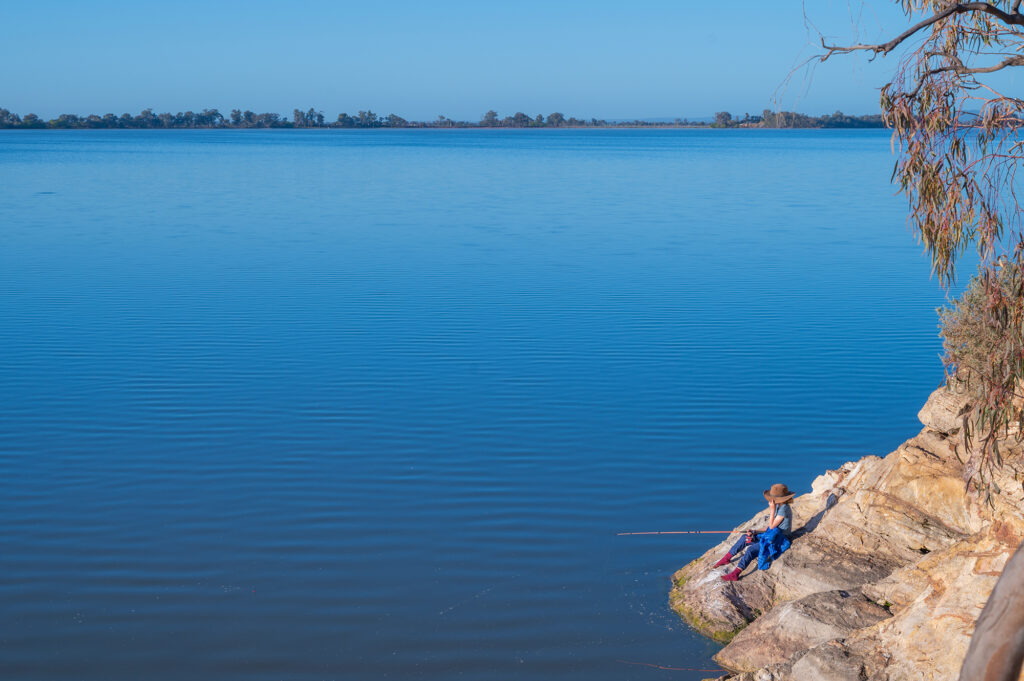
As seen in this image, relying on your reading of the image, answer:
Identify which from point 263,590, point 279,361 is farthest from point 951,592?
point 279,361

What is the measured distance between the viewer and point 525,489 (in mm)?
10836

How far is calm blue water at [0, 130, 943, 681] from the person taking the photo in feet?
27.2

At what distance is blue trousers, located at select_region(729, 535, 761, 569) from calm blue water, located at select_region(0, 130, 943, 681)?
718 mm

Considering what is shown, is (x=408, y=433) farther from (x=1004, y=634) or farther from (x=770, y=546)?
(x=1004, y=634)

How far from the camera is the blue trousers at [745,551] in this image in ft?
28.9

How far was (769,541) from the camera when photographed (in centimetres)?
882

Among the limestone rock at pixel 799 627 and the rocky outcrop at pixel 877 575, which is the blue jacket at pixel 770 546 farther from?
the limestone rock at pixel 799 627

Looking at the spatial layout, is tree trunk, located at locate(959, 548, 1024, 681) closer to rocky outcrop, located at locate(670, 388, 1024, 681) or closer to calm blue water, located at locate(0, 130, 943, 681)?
rocky outcrop, located at locate(670, 388, 1024, 681)

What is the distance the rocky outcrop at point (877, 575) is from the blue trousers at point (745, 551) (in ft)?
0.42

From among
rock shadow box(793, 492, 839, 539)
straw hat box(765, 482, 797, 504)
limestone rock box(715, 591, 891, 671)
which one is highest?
straw hat box(765, 482, 797, 504)

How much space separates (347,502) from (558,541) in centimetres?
221

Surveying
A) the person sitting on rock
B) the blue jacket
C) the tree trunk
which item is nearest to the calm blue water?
the person sitting on rock

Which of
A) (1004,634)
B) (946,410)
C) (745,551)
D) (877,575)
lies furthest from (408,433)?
(1004,634)

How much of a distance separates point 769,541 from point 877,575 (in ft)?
2.93
